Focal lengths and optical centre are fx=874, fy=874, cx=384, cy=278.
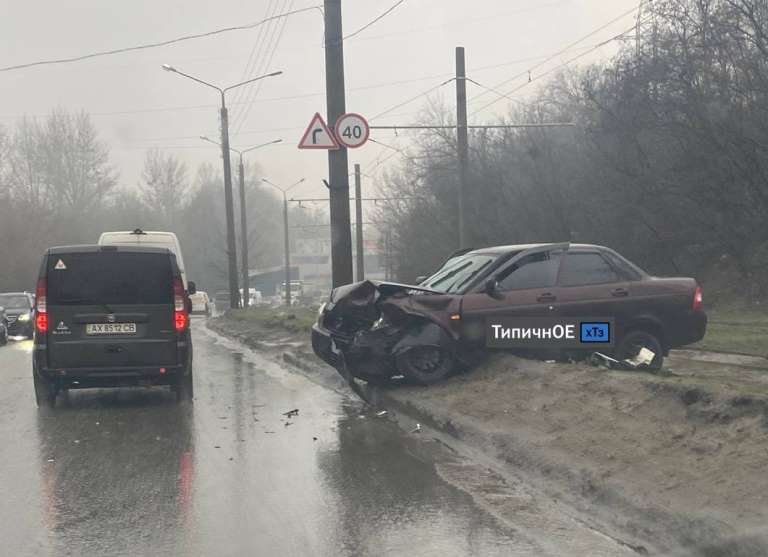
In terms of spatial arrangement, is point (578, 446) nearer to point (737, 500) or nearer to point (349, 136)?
point (737, 500)

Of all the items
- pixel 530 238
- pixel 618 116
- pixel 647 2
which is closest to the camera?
pixel 647 2

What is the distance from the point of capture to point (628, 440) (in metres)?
6.57

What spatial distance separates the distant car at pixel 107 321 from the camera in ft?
32.6

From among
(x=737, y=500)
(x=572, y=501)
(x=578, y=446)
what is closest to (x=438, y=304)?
(x=578, y=446)

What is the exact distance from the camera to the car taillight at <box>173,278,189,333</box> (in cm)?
1020

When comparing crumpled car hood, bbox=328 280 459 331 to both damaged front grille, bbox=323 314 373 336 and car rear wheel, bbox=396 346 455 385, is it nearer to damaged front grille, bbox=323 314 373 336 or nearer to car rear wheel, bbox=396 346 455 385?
damaged front grille, bbox=323 314 373 336

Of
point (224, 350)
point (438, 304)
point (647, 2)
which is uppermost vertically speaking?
point (647, 2)

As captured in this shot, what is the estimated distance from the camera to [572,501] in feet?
19.4

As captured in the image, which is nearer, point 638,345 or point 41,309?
point 41,309

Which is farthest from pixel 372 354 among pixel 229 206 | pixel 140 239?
pixel 229 206

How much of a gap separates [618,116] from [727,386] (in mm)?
→ 19310

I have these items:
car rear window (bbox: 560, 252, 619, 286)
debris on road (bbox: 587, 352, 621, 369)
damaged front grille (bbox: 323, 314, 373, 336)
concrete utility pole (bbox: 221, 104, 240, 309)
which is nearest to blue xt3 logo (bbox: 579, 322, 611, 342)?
debris on road (bbox: 587, 352, 621, 369)

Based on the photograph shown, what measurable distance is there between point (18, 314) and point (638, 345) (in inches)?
839

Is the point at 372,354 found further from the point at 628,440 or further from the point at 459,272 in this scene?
the point at 628,440
